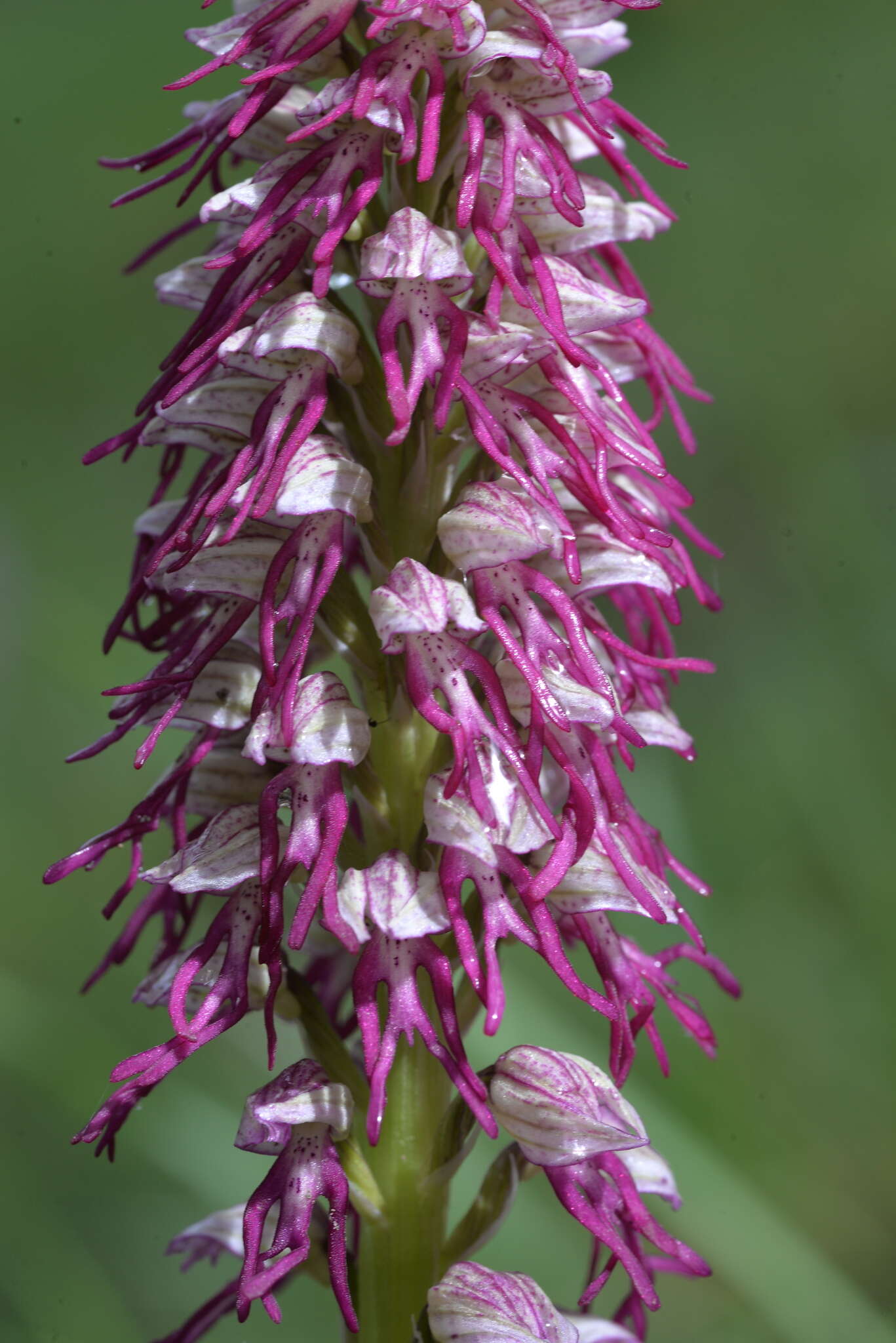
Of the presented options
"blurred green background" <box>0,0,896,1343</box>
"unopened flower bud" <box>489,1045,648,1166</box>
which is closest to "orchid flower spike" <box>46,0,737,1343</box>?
"unopened flower bud" <box>489,1045,648,1166</box>

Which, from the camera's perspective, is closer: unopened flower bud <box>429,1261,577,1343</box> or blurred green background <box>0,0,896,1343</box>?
unopened flower bud <box>429,1261,577,1343</box>

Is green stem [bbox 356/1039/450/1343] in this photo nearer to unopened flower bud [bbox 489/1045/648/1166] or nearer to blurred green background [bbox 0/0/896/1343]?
unopened flower bud [bbox 489/1045/648/1166]

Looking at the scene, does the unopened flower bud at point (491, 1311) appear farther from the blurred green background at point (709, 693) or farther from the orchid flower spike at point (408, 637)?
the blurred green background at point (709, 693)

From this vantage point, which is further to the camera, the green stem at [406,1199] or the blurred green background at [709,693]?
the blurred green background at [709,693]

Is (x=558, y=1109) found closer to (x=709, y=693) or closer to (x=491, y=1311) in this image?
(x=491, y=1311)

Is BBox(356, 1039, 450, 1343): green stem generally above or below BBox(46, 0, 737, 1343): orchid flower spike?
below

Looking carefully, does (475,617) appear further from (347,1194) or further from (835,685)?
(835,685)

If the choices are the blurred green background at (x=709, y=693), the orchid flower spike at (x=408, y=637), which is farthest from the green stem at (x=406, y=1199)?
the blurred green background at (x=709, y=693)

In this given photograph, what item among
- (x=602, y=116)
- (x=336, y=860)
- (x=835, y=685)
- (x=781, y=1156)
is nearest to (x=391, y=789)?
(x=336, y=860)

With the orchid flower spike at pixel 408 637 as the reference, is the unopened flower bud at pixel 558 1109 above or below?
below
